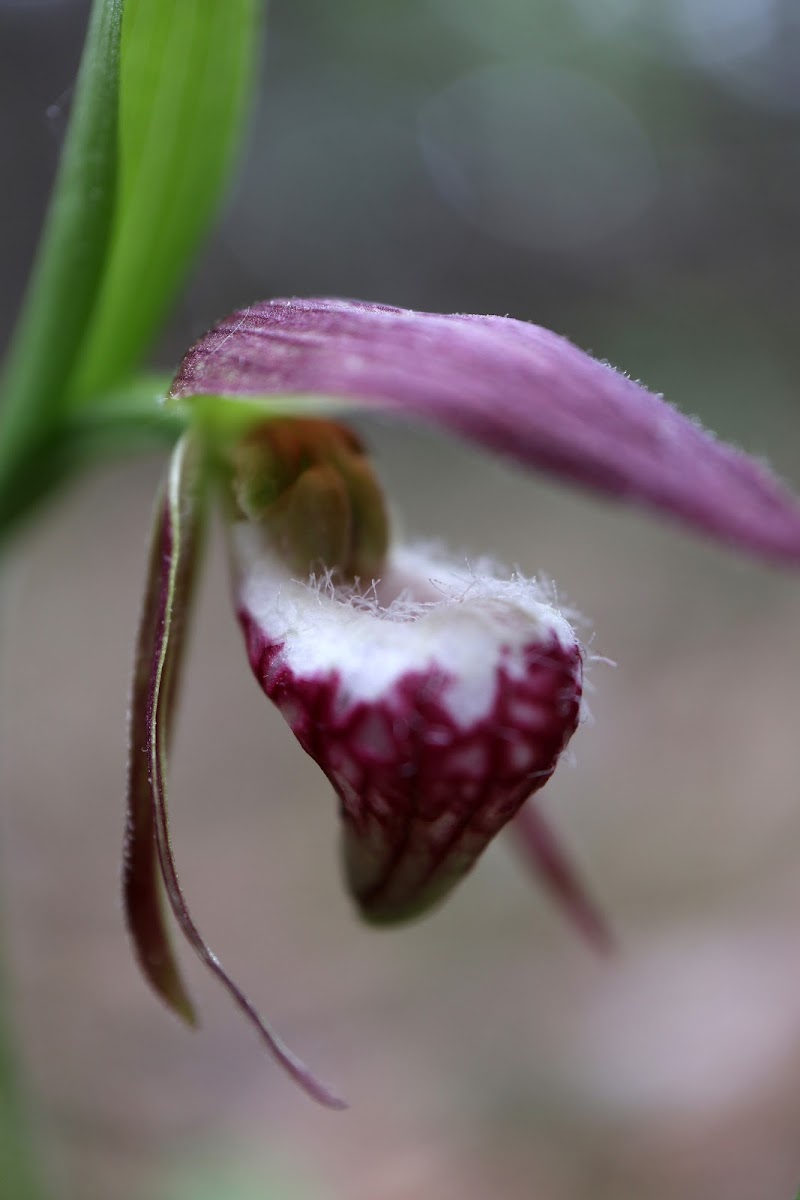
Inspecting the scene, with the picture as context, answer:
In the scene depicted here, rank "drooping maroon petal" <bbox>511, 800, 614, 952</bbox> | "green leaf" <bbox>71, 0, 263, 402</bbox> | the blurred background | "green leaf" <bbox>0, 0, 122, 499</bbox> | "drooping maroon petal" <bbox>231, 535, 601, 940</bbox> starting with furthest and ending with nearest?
the blurred background, "drooping maroon petal" <bbox>511, 800, 614, 952</bbox>, "green leaf" <bbox>71, 0, 263, 402</bbox>, "green leaf" <bbox>0, 0, 122, 499</bbox>, "drooping maroon petal" <bbox>231, 535, 601, 940</bbox>

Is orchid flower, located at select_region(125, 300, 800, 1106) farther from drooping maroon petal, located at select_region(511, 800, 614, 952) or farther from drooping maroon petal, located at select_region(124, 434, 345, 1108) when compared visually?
drooping maroon petal, located at select_region(511, 800, 614, 952)

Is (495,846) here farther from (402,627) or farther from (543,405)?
(543,405)

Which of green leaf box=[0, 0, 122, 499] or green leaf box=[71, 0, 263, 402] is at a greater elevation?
green leaf box=[71, 0, 263, 402]

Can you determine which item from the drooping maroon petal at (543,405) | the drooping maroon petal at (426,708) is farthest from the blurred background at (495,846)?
the drooping maroon petal at (426,708)

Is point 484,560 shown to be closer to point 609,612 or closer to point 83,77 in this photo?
point 83,77

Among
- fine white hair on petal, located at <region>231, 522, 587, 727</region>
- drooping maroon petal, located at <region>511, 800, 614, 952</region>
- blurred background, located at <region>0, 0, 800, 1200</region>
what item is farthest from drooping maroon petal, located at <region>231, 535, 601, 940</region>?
drooping maroon petal, located at <region>511, 800, 614, 952</region>

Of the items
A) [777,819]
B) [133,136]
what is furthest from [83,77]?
[777,819]

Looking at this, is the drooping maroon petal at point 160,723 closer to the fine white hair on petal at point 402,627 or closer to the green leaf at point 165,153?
the fine white hair on petal at point 402,627
